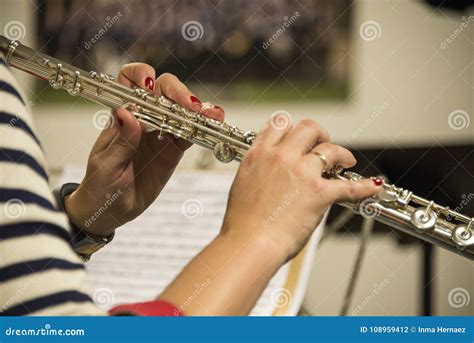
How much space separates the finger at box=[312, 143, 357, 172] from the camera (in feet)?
2.02

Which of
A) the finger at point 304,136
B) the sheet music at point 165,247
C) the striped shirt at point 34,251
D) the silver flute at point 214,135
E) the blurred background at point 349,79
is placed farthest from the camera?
the blurred background at point 349,79

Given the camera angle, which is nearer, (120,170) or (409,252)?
(120,170)

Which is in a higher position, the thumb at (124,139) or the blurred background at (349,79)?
the blurred background at (349,79)

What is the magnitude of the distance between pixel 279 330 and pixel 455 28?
0.79m

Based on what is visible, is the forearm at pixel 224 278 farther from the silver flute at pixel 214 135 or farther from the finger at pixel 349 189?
the silver flute at pixel 214 135

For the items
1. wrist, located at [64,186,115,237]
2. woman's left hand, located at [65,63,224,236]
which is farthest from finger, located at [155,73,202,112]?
wrist, located at [64,186,115,237]

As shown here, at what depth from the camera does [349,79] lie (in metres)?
1.43

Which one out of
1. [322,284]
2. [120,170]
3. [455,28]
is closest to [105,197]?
[120,170]

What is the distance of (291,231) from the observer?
0.58 metres

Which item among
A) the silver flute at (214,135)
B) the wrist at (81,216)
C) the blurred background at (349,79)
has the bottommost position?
the wrist at (81,216)

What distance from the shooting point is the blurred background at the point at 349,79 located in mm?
1362

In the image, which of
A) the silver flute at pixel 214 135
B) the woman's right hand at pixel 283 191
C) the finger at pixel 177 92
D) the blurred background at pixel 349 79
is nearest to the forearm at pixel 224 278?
the woman's right hand at pixel 283 191

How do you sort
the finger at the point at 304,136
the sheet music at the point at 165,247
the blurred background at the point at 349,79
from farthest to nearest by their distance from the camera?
1. the blurred background at the point at 349,79
2. the sheet music at the point at 165,247
3. the finger at the point at 304,136

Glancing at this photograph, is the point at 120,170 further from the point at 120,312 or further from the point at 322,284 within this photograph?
the point at 322,284
